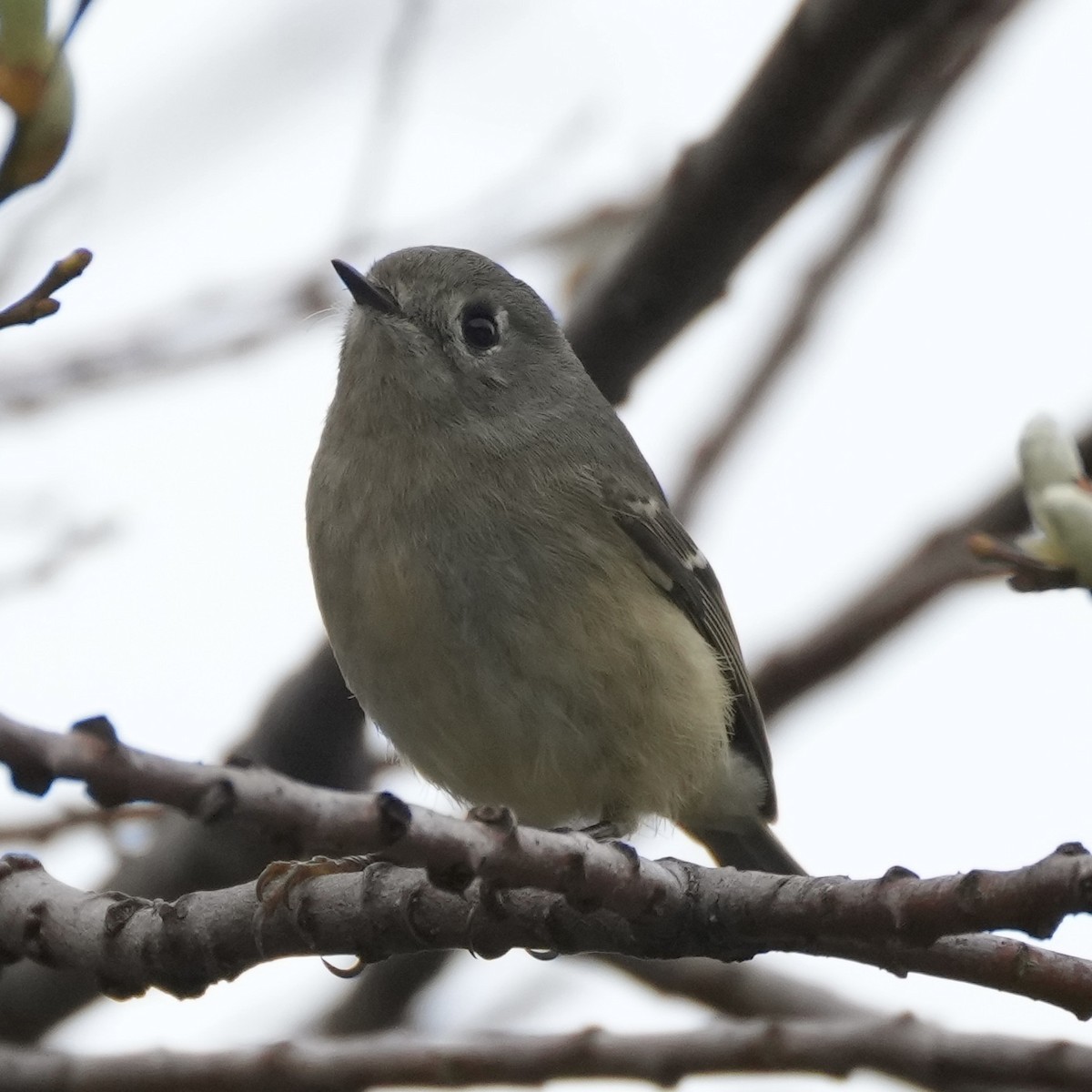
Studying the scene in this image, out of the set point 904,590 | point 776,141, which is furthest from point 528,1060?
point 776,141

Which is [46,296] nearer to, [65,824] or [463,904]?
[463,904]

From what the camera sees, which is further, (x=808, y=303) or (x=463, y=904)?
(x=808, y=303)

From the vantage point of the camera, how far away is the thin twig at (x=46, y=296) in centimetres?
112

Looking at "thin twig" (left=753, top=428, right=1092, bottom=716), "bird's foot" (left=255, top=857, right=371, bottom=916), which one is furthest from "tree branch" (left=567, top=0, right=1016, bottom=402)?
"bird's foot" (left=255, top=857, right=371, bottom=916)

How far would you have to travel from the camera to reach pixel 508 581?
8.23 feet

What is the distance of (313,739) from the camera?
2979 mm

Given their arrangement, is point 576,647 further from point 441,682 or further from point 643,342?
point 643,342

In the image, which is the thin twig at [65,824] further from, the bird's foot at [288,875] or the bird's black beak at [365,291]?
the bird's black beak at [365,291]

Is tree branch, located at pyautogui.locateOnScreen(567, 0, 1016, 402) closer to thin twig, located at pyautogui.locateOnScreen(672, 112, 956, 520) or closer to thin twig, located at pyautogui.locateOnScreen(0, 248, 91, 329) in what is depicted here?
thin twig, located at pyautogui.locateOnScreen(672, 112, 956, 520)

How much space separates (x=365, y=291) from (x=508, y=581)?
773 mm

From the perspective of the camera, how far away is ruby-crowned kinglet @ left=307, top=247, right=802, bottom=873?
2473 millimetres

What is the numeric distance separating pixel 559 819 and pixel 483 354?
1.01 m

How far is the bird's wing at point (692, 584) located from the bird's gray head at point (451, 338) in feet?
1.02

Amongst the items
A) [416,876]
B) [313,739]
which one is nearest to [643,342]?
[313,739]
